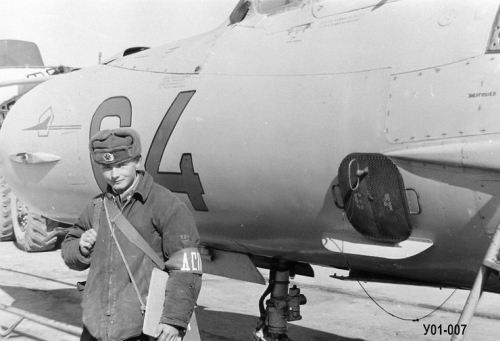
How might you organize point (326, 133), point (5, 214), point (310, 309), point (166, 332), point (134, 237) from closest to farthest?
1. point (166, 332)
2. point (134, 237)
3. point (326, 133)
4. point (310, 309)
5. point (5, 214)

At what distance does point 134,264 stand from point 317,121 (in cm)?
130

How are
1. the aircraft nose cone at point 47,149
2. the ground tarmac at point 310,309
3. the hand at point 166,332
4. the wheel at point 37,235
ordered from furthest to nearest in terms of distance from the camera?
the wheel at point 37,235, the ground tarmac at point 310,309, the aircraft nose cone at point 47,149, the hand at point 166,332

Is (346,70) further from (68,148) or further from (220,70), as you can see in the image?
(68,148)

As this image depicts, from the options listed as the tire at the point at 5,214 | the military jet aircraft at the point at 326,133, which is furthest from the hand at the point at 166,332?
the tire at the point at 5,214

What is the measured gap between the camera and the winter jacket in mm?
3230

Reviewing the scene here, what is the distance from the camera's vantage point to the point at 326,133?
12.1ft

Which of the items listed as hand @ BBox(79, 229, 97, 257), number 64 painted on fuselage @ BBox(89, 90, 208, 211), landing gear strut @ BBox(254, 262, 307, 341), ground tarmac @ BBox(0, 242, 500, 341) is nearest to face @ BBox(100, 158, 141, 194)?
hand @ BBox(79, 229, 97, 257)

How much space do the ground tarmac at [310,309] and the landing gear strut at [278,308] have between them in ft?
4.04

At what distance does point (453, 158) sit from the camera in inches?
123

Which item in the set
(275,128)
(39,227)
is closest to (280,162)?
(275,128)

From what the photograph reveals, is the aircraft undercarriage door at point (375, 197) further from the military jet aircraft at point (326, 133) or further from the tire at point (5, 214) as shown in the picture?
the tire at point (5, 214)

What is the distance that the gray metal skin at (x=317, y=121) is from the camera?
10.5ft

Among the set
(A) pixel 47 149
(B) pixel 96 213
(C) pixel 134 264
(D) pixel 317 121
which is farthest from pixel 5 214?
(D) pixel 317 121

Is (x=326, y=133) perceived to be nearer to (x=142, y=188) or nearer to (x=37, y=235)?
(x=142, y=188)
